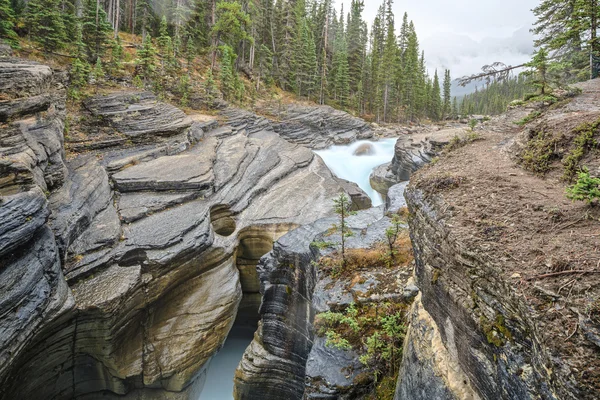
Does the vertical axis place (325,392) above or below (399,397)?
below

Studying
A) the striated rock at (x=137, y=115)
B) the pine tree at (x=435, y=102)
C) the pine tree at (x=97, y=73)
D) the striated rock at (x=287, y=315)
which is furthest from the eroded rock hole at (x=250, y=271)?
the pine tree at (x=435, y=102)

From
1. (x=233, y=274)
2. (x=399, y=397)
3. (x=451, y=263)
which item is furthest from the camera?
(x=233, y=274)

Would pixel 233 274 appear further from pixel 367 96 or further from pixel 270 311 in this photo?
pixel 367 96

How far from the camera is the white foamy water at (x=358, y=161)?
27234 millimetres

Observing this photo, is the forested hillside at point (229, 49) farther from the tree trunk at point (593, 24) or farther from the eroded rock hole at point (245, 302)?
the tree trunk at point (593, 24)

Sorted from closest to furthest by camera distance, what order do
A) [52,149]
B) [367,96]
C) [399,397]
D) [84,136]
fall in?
[399,397] → [52,149] → [84,136] → [367,96]

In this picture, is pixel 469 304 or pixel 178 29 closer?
pixel 469 304

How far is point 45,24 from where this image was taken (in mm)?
19531

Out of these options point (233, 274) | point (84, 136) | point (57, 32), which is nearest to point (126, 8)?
point (57, 32)

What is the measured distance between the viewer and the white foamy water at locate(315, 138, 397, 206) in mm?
27234

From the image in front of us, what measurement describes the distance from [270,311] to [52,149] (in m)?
10.3

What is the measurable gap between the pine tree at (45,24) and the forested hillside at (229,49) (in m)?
0.06

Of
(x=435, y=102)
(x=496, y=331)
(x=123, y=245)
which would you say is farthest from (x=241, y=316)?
(x=435, y=102)

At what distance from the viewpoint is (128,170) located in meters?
14.7
